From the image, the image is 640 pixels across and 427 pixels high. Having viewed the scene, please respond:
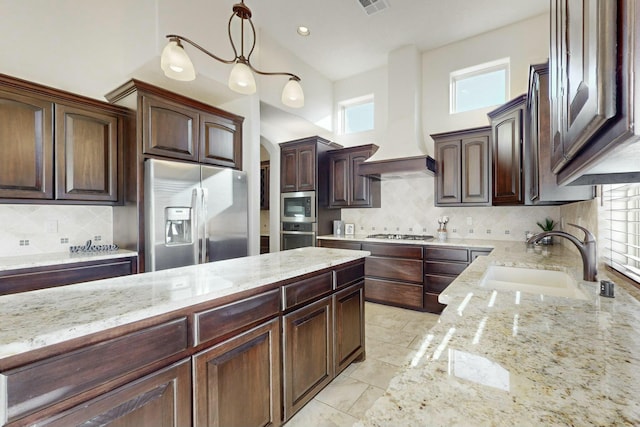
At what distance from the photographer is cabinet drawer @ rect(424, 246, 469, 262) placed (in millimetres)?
3383

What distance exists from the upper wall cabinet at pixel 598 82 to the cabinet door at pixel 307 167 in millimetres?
3803

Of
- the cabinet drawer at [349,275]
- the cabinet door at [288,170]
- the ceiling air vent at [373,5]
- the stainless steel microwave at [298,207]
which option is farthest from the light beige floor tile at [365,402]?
the ceiling air vent at [373,5]

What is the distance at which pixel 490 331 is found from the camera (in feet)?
2.83

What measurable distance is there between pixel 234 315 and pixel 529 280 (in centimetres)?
197

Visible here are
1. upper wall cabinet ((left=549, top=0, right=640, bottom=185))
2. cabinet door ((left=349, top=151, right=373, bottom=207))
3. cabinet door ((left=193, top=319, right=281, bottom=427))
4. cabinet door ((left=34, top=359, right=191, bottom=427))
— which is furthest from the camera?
cabinet door ((left=349, top=151, right=373, bottom=207))

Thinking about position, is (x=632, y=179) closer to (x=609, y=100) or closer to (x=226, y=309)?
(x=609, y=100)

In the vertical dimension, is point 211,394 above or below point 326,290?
below

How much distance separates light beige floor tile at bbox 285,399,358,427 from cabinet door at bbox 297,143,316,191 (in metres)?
3.12

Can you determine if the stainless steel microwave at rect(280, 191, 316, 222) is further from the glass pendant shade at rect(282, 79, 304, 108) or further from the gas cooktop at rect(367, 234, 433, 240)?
the glass pendant shade at rect(282, 79, 304, 108)

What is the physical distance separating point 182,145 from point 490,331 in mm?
3075

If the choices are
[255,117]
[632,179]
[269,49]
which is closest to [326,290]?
[632,179]

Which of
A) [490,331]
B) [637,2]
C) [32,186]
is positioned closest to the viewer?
[637,2]

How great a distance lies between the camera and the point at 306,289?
1773 millimetres

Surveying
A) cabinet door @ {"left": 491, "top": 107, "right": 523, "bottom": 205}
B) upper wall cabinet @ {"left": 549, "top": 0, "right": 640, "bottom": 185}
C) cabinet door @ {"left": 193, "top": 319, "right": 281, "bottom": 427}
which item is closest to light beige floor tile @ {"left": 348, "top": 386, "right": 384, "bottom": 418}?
cabinet door @ {"left": 193, "top": 319, "right": 281, "bottom": 427}
